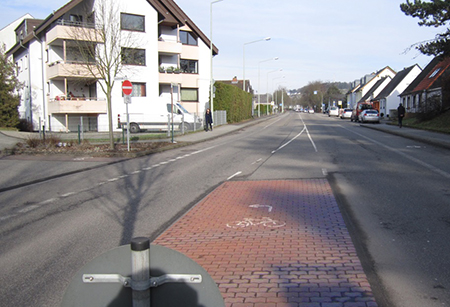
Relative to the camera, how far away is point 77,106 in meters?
32.8

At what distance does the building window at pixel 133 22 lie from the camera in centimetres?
3541

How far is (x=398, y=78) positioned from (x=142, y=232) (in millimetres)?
69730

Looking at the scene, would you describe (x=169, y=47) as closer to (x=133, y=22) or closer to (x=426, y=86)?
(x=133, y=22)

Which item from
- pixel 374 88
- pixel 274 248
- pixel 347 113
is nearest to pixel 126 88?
pixel 274 248

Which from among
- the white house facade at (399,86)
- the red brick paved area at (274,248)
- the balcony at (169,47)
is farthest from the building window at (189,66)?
the red brick paved area at (274,248)

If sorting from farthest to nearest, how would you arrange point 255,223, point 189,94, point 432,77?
point 432,77 < point 189,94 < point 255,223

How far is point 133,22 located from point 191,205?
102 feet

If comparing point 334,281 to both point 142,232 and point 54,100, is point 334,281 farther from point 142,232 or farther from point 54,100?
point 54,100

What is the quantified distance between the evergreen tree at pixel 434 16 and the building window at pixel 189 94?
25.1 metres

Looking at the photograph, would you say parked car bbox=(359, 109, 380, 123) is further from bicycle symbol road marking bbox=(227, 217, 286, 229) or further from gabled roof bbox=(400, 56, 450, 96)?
bicycle symbol road marking bbox=(227, 217, 286, 229)

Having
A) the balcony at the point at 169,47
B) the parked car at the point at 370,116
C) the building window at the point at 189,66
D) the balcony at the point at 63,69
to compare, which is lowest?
the parked car at the point at 370,116

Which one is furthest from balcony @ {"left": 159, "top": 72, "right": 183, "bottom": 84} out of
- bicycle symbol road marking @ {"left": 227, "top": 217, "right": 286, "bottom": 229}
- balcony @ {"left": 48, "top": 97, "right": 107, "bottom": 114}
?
bicycle symbol road marking @ {"left": 227, "top": 217, "right": 286, "bottom": 229}

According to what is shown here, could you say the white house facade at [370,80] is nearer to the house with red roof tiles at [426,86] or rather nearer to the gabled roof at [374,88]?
the gabled roof at [374,88]

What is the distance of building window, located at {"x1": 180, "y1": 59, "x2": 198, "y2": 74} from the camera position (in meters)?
44.0
